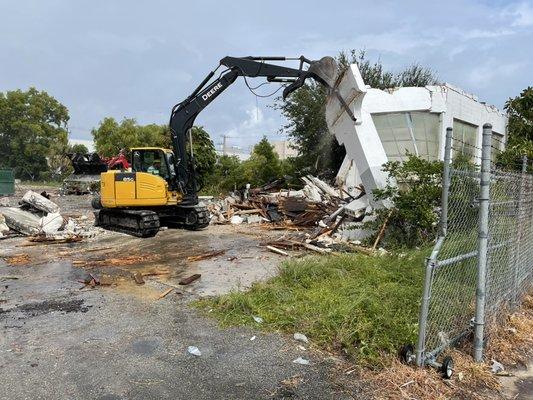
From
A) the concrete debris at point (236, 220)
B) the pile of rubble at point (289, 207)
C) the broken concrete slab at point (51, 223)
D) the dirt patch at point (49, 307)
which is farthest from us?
the concrete debris at point (236, 220)

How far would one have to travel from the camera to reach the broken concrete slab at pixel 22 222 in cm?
1444

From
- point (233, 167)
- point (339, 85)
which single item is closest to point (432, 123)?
point (339, 85)

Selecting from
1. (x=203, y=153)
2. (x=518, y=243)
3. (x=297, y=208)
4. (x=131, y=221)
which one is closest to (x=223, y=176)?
(x=203, y=153)

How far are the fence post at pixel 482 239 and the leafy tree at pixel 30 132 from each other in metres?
55.7

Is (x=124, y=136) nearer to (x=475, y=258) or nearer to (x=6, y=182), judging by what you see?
(x=6, y=182)

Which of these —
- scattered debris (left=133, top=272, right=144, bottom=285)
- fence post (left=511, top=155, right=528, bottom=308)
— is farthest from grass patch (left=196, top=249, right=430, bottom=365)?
scattered debris (left=133, top=272, right=144, bottom=285)

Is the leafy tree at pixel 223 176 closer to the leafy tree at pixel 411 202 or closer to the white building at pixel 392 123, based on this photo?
the white building at pixel 392 123

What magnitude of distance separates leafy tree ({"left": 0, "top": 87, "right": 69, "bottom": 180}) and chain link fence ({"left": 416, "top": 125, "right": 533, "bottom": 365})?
5501 centimetres

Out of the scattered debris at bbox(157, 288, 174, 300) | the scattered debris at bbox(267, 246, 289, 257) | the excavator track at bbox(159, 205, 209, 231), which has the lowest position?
the scattered debris at bbox(157, 288, 174, 300)

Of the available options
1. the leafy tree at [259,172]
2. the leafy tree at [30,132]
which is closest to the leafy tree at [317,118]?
the leafy tree at [259,172]

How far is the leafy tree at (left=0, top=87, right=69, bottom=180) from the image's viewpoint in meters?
53.4

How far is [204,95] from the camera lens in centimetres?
1478

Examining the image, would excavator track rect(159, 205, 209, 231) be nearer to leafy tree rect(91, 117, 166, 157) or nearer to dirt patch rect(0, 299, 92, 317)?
dirt patch rect(0, 299, 92, 317)

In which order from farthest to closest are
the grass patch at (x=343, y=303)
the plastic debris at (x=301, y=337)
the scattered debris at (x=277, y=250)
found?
the scattered debris at (x=277, y=250) → the plastic debris at (x=301, y=337) → the grass patch at (x=343, y=303)
